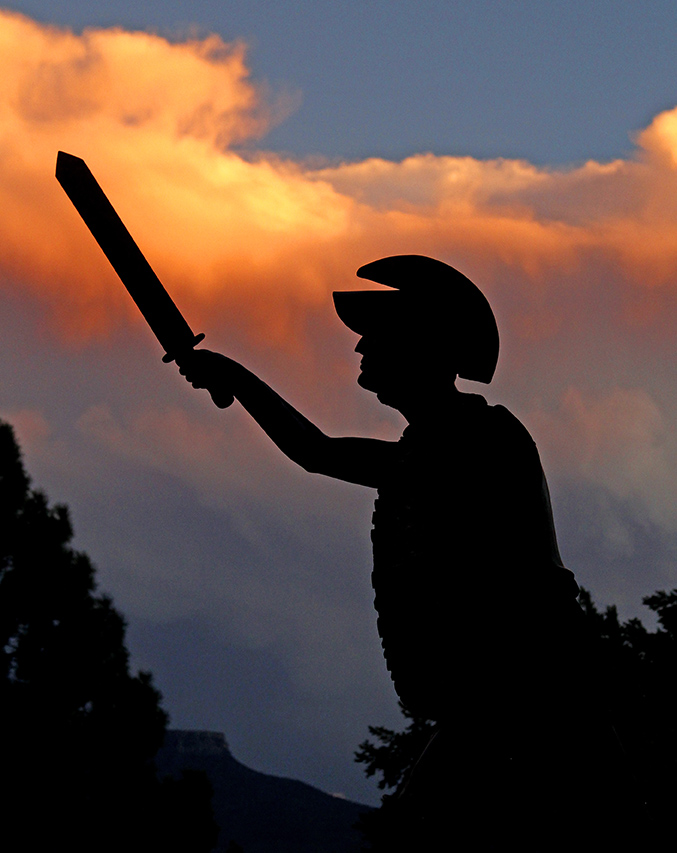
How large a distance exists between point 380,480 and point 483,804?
1189 mm

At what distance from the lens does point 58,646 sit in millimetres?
14781

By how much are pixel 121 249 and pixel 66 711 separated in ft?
41.1

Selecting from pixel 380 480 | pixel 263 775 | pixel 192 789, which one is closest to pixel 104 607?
pixel 192 789

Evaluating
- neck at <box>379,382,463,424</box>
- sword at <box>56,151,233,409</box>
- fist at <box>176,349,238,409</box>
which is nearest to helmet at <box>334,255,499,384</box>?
neck at <box>379,382,463,424</box>

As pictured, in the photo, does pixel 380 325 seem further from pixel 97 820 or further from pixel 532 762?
pixel 97 820

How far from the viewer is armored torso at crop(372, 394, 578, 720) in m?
2.85

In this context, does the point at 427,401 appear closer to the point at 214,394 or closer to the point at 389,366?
the point at 389,366

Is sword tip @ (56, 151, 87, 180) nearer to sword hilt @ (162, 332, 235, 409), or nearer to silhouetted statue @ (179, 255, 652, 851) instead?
sword hilt @ (162, 332, 235, 409)

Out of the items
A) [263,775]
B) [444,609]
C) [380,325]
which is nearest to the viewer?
[444,609]

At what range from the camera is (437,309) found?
3.27 meters

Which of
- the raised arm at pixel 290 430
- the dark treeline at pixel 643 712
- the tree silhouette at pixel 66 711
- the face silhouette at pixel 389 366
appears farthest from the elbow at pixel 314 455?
the tree silhouette at pixel 66 711

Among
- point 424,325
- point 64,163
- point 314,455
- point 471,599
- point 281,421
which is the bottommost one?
point 471,599

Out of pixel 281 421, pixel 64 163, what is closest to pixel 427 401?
pixel 281 421

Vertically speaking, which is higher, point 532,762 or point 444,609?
point 444,609
